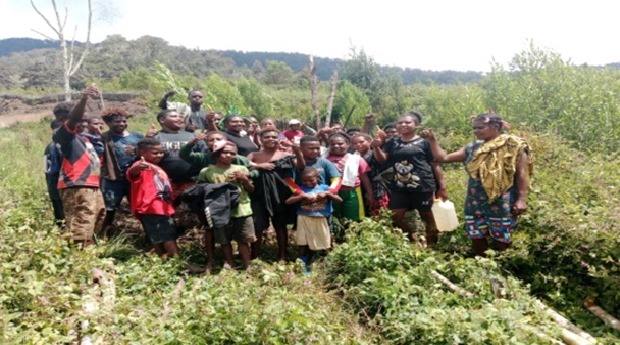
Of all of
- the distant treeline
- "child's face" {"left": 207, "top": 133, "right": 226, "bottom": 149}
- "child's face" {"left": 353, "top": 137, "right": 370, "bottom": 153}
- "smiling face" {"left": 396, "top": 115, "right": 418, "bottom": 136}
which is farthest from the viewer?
the distant treeline

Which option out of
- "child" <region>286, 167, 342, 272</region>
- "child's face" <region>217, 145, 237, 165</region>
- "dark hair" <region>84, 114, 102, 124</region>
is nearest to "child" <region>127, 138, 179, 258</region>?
"child's face" <region>217, 145, 237, 165</region>

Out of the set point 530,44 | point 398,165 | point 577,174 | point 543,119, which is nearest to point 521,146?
point 398,165

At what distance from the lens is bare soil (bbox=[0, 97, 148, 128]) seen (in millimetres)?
27703

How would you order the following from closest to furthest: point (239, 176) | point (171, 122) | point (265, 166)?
point (239, 176) → point (265, 166) → point (171, 122)

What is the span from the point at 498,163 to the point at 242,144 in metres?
2.70

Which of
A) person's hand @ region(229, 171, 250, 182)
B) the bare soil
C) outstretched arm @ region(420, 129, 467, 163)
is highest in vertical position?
outstretched arm @ region(420, 129, 467, 163)

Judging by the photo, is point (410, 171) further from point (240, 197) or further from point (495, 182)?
point (240, 197)

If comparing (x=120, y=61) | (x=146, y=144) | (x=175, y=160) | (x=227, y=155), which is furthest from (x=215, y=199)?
(x=120, y=61)

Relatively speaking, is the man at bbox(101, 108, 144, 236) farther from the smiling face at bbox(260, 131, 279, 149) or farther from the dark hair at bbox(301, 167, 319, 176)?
the dark hair at bbox(301, 167, 319, 176)

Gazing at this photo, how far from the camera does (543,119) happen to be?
1222 cm

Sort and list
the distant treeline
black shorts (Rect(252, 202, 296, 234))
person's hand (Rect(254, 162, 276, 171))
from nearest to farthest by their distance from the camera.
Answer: person's hand (Rect(254, 162, 276, 171))
black shorts (Rect(252, 202, 296, 234))
the distant treeline

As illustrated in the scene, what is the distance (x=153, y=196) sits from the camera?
421 cm

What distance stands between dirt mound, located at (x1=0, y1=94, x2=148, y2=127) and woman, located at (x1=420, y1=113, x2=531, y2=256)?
87.9 ft

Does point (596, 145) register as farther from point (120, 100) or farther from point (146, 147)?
point (120, 100)
